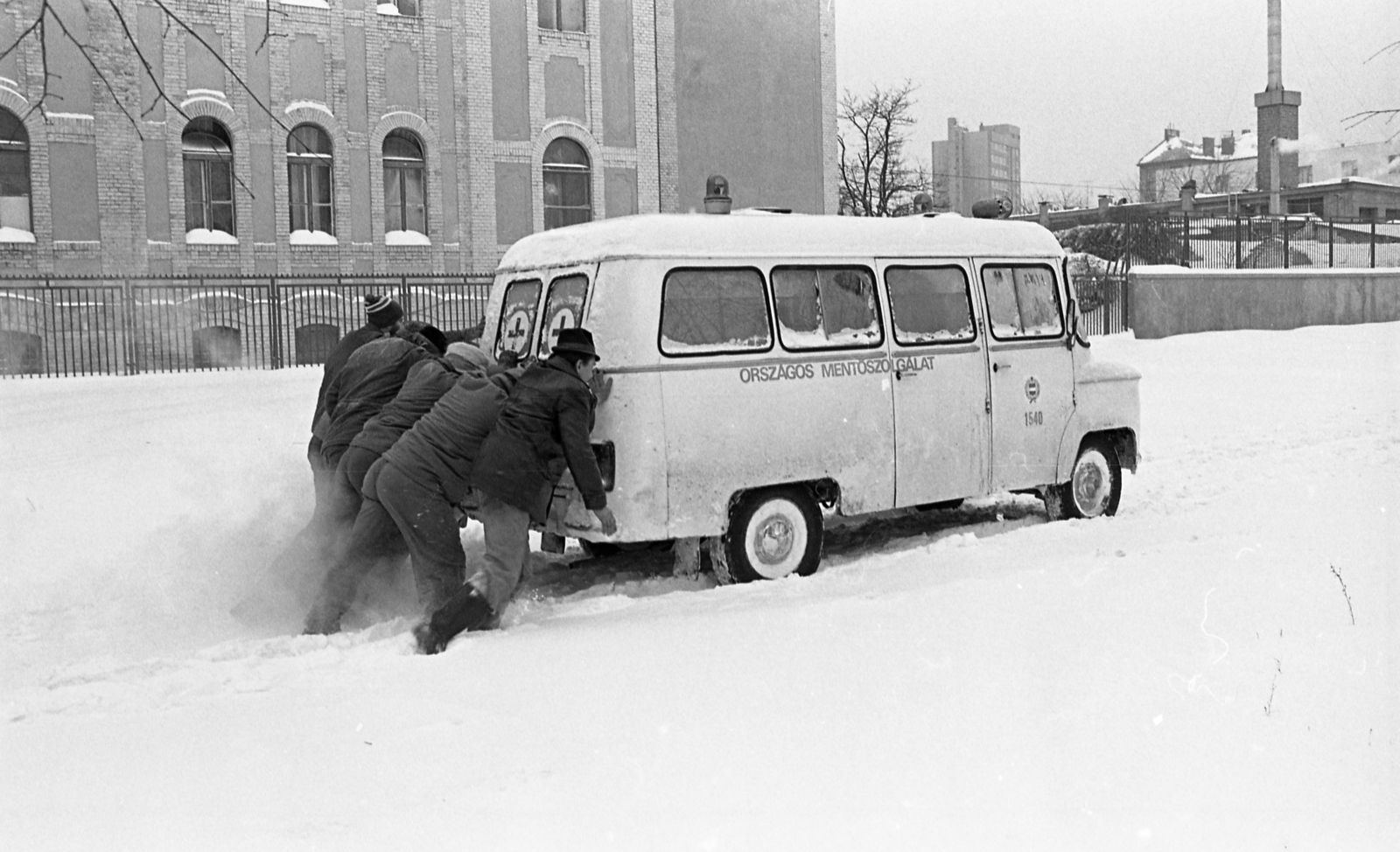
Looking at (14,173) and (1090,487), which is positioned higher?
(14,173)

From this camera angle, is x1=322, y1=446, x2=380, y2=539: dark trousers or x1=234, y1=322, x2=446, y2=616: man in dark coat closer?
x1=322, y1=446, x2=380, y2=539: dark trousers

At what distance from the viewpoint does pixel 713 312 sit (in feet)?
25.2

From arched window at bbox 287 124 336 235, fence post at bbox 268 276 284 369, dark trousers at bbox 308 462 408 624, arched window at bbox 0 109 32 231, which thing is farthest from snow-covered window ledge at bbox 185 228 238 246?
dark trousers at bbox 308 462 408 624

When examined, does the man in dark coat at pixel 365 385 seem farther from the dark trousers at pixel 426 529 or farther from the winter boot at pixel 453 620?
the winter boot at pixel 453 620

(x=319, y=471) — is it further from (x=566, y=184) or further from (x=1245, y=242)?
(x=1245, y=242)

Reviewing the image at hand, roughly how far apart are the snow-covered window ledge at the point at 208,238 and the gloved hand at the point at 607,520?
61.6 ft

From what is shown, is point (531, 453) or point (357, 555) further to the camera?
point (357, 555)

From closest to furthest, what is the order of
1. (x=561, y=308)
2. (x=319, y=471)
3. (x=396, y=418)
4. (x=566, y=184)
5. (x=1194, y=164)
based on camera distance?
(x=396, y=418) < (x=561, y=308) < (x=319, y=471) < (x=566, y=184) < (x=1194, y=164)

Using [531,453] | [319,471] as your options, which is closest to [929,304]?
[531,453]

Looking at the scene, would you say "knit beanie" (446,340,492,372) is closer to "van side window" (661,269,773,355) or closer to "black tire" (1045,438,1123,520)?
"van side window" (661,269,773,355)

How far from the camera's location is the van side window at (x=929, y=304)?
854 centimetres

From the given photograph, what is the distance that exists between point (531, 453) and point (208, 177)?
19377mm

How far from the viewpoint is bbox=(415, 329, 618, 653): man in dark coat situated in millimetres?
6875

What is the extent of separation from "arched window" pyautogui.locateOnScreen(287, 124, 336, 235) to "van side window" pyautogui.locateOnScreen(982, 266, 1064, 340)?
18127mm
